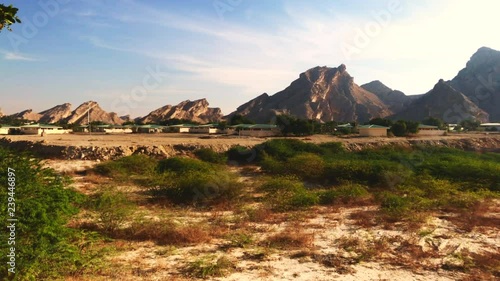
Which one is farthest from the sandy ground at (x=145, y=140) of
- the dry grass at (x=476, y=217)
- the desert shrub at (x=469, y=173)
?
the dry grass at (x=476, y=217)

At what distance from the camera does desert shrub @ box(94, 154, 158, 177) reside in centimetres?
1803

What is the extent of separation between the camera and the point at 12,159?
292 inches

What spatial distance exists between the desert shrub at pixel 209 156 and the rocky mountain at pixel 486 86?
179780 mm

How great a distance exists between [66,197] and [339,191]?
35.1 feet

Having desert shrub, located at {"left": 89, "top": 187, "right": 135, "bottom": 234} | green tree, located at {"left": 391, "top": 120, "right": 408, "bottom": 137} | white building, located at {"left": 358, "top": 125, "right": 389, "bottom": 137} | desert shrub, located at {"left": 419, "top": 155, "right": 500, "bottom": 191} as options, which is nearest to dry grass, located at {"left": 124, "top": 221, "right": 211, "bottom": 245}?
desert shrub, located at {"left": 89, "top": 187, "right": 135, "bottom": 234}

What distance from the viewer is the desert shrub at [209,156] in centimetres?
2392

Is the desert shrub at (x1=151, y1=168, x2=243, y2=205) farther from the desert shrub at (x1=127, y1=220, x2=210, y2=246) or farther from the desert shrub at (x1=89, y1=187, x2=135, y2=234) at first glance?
the desert shrub at (x1=127, y1=220, x2=210, y2=246)

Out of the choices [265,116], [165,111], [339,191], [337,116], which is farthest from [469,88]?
[339,191]

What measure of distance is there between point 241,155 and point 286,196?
12684 mm

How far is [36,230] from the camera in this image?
6.32m

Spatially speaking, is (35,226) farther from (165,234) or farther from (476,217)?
(476,217)

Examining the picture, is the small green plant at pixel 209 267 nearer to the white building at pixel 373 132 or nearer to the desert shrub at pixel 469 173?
the desert shrub at pixel 469 173

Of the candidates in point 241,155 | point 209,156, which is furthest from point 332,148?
point 209,156

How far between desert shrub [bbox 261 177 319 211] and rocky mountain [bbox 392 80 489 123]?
154m
